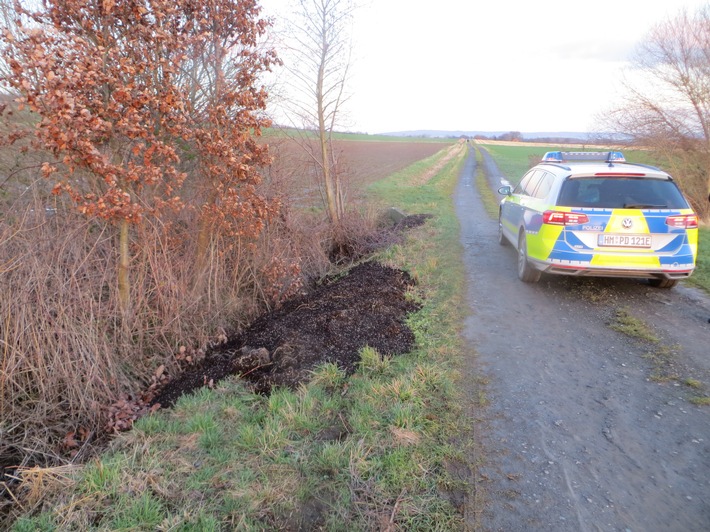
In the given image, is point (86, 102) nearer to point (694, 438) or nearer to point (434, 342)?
point (434, 342)

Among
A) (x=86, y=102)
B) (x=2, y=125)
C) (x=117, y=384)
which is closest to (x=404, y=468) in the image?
(x=117, y=384)

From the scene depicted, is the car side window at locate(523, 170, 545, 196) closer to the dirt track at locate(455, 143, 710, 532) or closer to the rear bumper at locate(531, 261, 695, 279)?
the rear bumper at locate(531, 261, 695, 279)

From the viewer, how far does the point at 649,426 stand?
3586mm

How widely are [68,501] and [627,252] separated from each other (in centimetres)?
635

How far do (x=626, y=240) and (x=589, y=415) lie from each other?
3.11 m

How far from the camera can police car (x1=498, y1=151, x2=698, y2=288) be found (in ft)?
A: 19.4

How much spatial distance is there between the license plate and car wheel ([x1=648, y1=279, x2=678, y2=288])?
118cm

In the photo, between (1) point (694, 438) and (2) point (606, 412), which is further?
(2) point (606, 412)

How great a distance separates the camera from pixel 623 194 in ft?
20.0

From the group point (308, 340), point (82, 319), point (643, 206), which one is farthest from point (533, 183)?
point (82, 319)

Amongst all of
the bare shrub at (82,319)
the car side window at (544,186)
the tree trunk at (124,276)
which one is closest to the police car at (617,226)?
the car side window at (544,186)

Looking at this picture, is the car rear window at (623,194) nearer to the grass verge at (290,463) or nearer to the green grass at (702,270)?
the green grass at (702,270)

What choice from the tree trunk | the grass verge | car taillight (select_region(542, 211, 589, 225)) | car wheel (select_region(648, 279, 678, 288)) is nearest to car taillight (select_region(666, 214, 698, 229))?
car taillight (select_region(542, 211, 589, 225))

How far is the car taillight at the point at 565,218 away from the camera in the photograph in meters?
6.04
